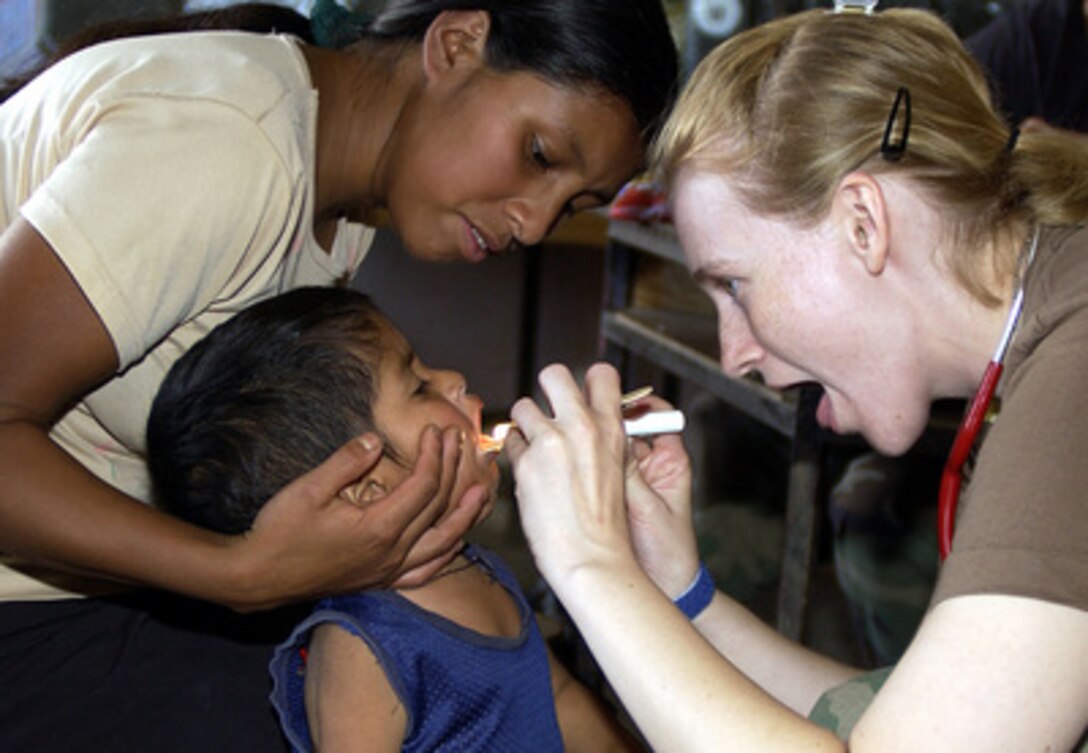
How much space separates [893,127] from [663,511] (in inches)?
22.3

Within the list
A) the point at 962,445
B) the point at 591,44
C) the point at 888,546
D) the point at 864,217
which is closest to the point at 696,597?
the point at 962,445

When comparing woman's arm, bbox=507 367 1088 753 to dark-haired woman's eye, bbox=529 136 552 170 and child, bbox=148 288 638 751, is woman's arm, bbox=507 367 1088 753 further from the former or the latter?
dark-haired woman's eye, bbox=529 136 552 170

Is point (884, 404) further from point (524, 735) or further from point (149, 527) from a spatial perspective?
point (149, 527)

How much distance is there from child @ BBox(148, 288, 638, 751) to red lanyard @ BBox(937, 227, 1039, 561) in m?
0.53

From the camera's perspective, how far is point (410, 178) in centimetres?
170

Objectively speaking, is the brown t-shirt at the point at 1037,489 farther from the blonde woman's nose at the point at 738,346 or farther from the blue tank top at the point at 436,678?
the blue tank top at the point at 436,678

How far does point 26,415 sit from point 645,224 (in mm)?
1803

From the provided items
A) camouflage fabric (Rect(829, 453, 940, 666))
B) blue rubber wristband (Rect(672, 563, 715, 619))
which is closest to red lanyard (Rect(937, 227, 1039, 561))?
blue rubber wristband (Rect(672, 563, 715, 619))

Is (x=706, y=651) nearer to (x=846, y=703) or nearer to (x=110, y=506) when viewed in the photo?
(x=846, y=703)

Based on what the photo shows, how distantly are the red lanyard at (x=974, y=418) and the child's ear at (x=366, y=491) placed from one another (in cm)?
63

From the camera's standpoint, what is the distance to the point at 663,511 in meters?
1.60

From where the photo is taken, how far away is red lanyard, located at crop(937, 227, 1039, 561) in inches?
49.2

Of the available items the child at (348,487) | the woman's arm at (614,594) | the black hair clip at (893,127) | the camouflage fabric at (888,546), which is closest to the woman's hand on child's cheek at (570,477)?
the woman's arm at (614,594)

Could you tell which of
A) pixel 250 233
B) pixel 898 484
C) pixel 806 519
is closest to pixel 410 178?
pixel 250 233
